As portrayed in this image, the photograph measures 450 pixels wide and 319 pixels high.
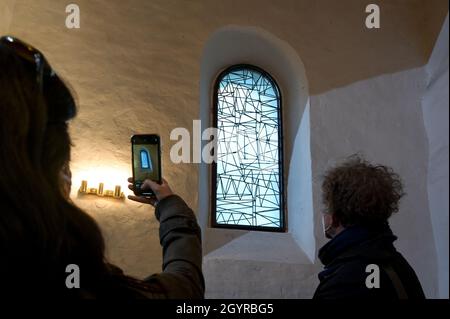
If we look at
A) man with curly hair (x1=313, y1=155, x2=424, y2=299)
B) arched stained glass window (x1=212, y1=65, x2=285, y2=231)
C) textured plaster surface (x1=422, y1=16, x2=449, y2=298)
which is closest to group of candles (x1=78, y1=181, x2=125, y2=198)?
arched stained glass window (x1=212, y1=65, x2=285, y2=231)

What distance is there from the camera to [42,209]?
73 cm

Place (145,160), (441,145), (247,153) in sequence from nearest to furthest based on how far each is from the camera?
(441,145) → (145,160) → (247,153)

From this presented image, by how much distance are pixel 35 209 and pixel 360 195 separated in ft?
3.82

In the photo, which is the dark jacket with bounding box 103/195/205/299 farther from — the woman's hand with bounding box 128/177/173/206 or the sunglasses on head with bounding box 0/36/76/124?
the sunglasses on head with bounding box 0/36/76/124

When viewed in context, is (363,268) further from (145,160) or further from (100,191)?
(100,191)

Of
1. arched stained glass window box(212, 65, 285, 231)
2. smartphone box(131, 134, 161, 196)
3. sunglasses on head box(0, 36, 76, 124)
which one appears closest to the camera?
sunglasses on head box(0, 36, 76, 124)

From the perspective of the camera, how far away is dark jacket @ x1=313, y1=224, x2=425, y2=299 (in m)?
1.44

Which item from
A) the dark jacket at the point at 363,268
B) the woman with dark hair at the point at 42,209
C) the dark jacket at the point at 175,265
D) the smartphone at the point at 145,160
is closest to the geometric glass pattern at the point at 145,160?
the smartphone at the point at 145,160

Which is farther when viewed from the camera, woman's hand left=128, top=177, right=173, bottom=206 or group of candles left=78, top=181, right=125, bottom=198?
group of candles left=78, top=181, right=125, bottom=198

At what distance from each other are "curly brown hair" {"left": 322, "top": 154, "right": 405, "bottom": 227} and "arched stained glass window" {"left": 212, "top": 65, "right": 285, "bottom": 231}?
81.5 inches

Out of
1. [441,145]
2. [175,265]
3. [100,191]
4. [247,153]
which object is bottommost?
[175,265]

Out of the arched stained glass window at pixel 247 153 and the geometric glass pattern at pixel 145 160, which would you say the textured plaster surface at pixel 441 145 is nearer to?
the geometric glass pattern at pixel 145 160

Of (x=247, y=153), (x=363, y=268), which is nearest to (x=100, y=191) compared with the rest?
(x=247, y=153)
